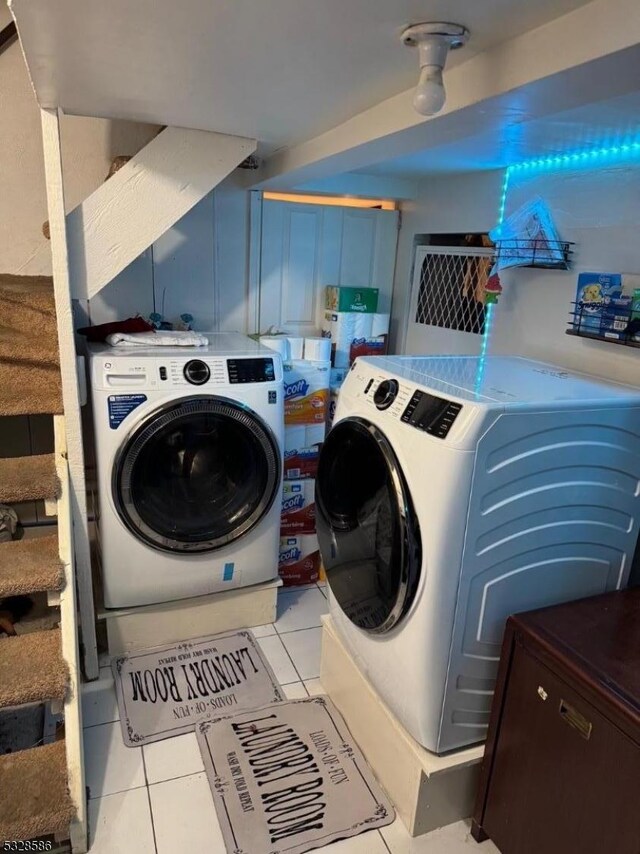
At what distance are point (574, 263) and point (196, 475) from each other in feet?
5.10

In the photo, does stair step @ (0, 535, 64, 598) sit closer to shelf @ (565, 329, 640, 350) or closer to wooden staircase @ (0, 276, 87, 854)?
wooden staircase @ (0, 276, 87, 854)

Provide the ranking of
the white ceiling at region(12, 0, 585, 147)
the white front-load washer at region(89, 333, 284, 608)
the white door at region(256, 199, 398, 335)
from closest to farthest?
the white ceiling at region(12, 0, 585, 147) < the white front-load washer at region(89, 333, 284, 608) < the white door at region(256, 199, 398, 335)

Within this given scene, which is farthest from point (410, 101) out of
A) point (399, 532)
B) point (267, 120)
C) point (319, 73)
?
point (399, 532)

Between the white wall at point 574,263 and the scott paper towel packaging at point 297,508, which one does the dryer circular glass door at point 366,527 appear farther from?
the white wall at point 574,263

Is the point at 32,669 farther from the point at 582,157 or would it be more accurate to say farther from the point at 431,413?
the point at 582,157

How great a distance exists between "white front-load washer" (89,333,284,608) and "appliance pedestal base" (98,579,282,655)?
0.18ft

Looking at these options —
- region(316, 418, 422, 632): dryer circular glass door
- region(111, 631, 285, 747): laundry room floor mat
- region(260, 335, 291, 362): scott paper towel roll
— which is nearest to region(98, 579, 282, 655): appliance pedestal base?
region(111, 631, 285, 747): laundry room floor mat

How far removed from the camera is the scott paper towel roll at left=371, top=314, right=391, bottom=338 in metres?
2.95

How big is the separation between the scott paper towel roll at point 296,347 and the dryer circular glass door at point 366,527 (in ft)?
3.01

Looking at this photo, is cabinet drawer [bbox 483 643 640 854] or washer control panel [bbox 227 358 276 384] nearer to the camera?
cabinet drawer [bbox 483 643 640 854]

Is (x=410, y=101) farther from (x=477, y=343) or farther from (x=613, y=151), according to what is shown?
(x=477, y=343)

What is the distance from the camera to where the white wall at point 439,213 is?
240 centimetres

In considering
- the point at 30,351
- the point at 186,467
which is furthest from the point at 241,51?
the point at 186,467

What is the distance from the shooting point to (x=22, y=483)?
5.90ft
